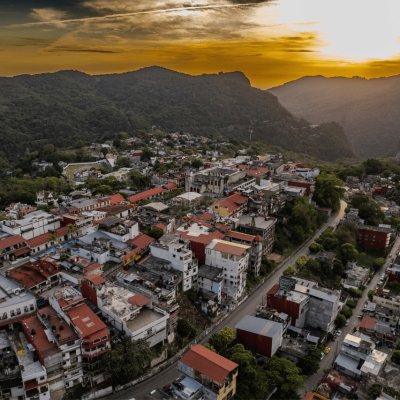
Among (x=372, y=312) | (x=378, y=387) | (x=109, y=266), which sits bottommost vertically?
(x=372, y=312)

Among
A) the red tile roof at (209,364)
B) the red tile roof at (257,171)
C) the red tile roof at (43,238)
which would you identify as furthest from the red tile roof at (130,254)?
the red tile roof at (257,171)

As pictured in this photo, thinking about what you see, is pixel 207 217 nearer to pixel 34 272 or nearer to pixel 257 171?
pixel 34 272

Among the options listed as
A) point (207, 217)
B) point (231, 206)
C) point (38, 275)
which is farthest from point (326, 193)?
point (38, 275)

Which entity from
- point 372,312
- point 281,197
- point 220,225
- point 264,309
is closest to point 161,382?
point 264,309

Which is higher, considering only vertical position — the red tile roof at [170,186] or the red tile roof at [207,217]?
the red tile roof at [207,217]

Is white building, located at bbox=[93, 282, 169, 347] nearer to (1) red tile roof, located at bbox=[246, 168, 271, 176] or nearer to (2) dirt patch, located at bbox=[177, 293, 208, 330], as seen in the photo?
(2) dirt patch, located at bbox=[177, 293, 208, 330]

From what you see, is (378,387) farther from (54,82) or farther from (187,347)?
(54,82)

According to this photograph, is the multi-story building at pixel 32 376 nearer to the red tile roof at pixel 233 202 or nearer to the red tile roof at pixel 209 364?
the red tile roof at pixel 209 364
